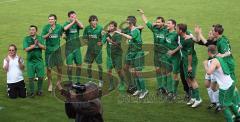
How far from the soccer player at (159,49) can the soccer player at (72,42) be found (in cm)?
177

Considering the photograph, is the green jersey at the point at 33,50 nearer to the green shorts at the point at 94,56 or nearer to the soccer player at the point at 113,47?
the green shorts at the point at 94,56

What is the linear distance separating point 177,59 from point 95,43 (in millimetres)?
2330

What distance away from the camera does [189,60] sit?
9.62 m

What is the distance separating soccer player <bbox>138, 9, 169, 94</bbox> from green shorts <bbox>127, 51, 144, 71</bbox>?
15.3 inches

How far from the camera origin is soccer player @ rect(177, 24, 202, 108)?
956 cm

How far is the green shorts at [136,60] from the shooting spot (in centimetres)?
1067

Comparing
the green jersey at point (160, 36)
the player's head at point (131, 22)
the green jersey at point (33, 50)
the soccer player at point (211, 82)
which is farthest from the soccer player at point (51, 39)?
the soccer player at point (211, 82)

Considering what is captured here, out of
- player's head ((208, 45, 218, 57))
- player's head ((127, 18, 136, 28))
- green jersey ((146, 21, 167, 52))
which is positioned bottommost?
player's head ((208, 45, 218, 57))

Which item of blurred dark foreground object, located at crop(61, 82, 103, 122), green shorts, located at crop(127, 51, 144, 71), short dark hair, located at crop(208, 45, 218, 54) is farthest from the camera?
green shorts, located at crop(127, 51, 144, 71)

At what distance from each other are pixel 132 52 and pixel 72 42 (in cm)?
179

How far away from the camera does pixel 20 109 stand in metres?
9.91

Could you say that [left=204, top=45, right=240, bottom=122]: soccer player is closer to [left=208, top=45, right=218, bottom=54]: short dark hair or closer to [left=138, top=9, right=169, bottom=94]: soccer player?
[left=208, top=45, right=218, bottom=54]: short dark hair

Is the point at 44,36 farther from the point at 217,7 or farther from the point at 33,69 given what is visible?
the point at 217,7

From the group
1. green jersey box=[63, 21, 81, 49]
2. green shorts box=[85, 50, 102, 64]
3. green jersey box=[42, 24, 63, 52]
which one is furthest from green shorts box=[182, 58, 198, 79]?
green jersey box=[42, 24, 63, 52]
